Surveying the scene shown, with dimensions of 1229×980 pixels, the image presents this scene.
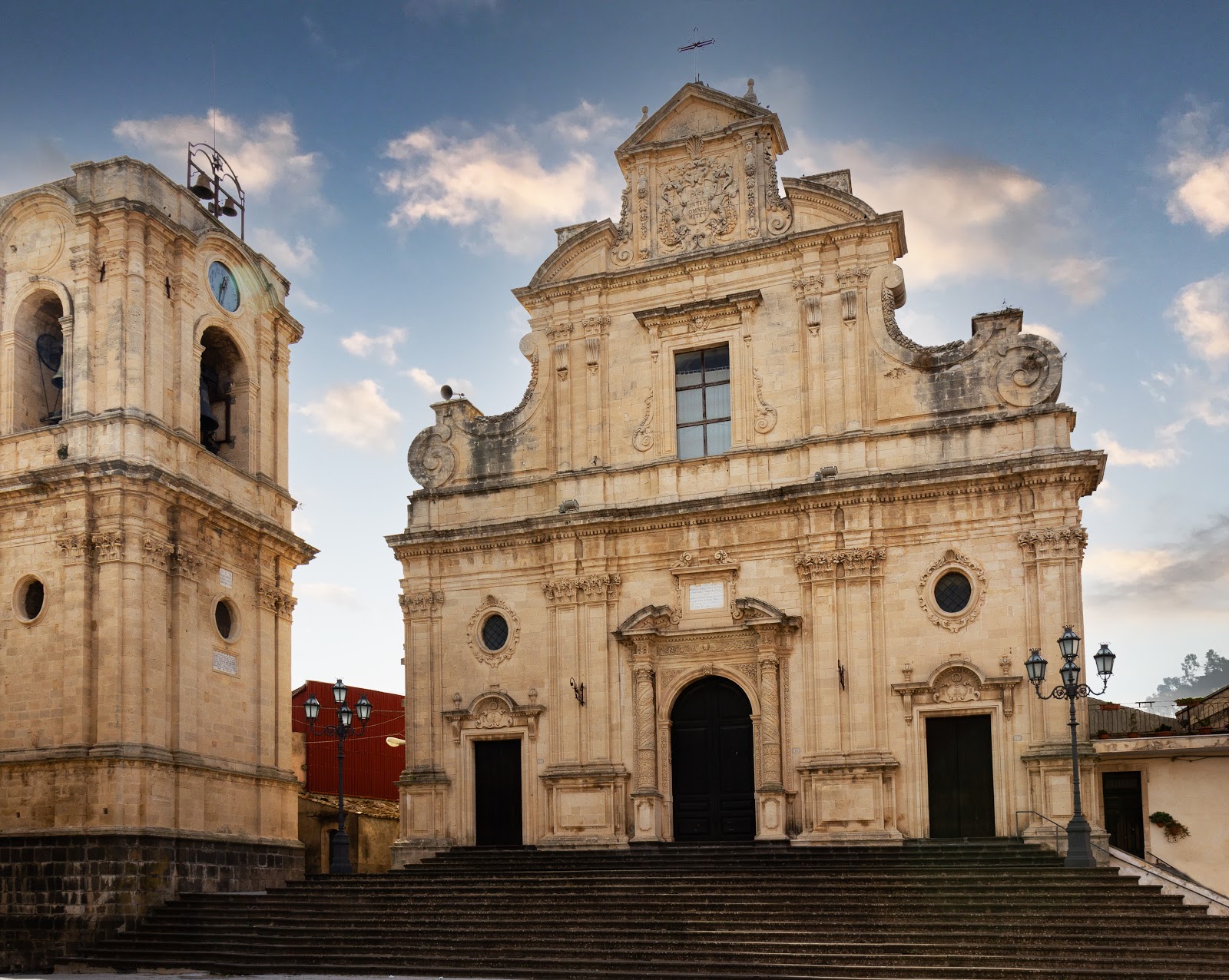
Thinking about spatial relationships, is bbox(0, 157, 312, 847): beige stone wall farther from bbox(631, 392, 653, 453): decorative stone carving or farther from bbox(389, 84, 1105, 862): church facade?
bbox(631, 392, 653, 453): decorative stone carving

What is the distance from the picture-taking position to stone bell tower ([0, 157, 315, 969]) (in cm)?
2412

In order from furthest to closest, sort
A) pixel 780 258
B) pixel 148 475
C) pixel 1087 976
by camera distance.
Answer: pixel 780 258, pixel 148 475, pixel 1087 976

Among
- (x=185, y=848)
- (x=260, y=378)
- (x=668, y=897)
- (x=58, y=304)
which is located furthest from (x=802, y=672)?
(x=58, y=304)

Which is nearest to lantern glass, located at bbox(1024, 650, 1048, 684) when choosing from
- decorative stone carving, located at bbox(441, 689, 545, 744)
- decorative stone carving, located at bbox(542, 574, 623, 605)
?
decorative stone carving, located at bbox(542, 574, 623, 605)

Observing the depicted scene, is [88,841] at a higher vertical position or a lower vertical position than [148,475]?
lower

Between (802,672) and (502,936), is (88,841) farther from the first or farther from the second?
(802,672)

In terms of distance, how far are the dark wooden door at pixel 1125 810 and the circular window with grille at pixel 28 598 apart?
1986 cm

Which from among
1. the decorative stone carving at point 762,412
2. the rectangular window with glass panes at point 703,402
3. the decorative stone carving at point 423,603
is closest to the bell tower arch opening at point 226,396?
the decorative stone carving at point 423,603

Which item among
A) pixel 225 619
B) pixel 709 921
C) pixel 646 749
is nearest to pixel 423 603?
pixel 225 619

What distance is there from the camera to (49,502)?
84.1ft

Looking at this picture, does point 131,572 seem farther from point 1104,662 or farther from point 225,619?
point 1104,662

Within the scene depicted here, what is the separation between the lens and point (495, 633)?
28.1m

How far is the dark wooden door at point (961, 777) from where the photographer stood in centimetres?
2402

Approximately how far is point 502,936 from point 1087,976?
28.3 feet
